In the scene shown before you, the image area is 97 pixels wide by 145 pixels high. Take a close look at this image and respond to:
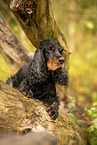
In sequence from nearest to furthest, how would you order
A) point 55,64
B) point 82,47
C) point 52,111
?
point 55,64, point 52,111, point 82,47

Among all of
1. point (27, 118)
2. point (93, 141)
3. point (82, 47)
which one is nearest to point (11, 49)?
point (27, 118)

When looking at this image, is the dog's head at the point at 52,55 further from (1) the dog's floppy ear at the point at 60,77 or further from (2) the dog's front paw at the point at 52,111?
(2) the dog's front paw at the point at 52,111

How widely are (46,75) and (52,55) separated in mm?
325

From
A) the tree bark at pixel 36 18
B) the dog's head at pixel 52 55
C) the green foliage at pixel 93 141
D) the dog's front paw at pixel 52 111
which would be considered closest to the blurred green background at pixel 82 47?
the green foliage at pixel 93 141

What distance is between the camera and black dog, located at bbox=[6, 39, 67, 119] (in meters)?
2.21

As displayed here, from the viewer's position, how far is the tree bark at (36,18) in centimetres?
217

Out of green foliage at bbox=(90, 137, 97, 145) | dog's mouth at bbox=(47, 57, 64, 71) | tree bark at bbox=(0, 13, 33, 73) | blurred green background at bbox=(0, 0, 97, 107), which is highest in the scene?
blurred green background at bbox=(0, 0, 97, 107)

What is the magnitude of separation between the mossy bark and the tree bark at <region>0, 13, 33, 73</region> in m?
1.34

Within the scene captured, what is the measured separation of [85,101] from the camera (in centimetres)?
834

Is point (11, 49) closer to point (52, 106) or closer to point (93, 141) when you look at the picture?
point (52, 106)

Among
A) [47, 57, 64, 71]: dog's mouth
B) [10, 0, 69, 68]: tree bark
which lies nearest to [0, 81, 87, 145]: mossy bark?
[47, 57, 64, 71]: dog's mouth

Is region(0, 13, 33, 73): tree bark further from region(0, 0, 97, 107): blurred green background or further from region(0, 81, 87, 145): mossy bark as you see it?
region(0, 0, 97, 107): blurred green background

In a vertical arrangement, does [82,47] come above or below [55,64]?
above

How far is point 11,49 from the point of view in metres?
3.34
